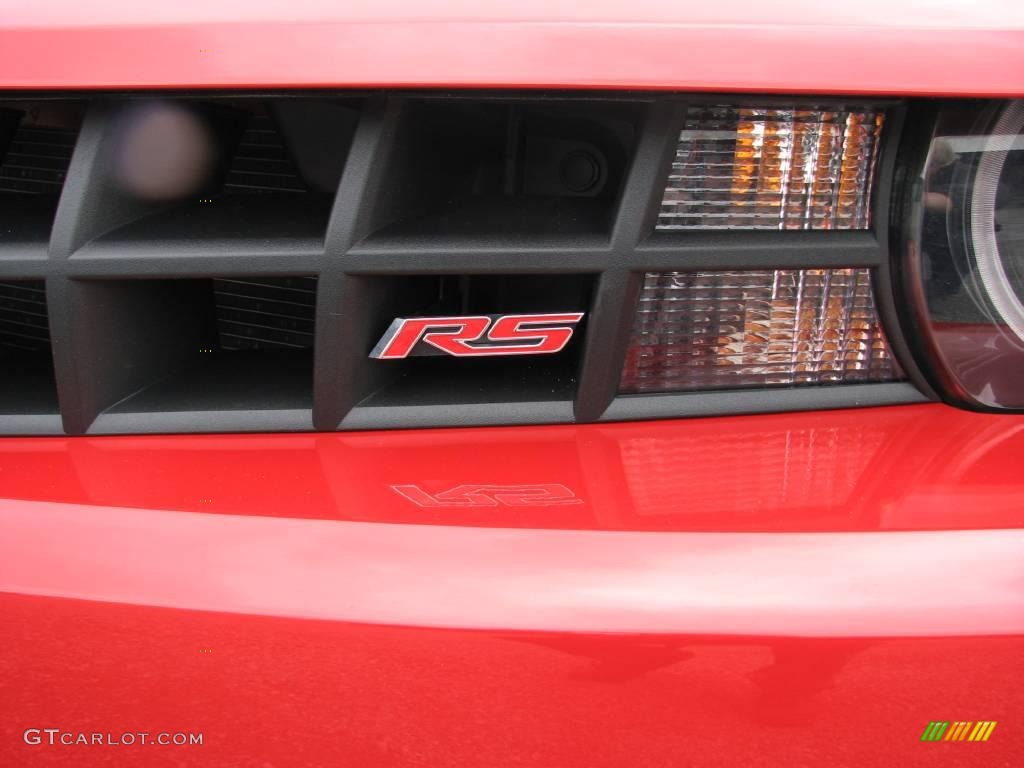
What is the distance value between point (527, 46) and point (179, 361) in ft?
2.18

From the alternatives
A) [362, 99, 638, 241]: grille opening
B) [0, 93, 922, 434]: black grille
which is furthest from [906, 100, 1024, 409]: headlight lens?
[362, 99, 638, 241]: grille opening

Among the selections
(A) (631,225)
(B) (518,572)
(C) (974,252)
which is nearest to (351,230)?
(A) (631,225)

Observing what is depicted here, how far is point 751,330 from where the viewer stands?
45.5 inches

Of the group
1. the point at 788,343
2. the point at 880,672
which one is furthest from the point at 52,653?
the point at 788,343

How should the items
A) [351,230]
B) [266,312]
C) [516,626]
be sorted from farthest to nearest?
[266,312] → [351,230] → [516,626]

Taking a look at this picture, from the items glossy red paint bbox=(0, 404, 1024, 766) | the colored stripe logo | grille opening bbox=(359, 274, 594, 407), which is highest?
grille opening bbox=(359, 274, 594, 407)

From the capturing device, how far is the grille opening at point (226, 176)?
1066 mm

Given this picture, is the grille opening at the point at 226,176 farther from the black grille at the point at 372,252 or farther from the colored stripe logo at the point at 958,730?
the colored stripe logo at the point at 958,730

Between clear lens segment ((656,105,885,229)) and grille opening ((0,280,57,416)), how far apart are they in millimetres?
776

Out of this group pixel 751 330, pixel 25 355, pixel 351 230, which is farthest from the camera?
pixel 25 355

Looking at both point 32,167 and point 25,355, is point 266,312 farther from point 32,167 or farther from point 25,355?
point 32,167

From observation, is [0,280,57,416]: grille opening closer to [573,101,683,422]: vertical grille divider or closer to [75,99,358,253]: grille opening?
[75,99,358,253]: grille opening

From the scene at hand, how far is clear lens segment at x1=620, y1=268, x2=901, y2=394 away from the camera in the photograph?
1138 millimetres

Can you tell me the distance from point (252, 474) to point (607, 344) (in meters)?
0.39
